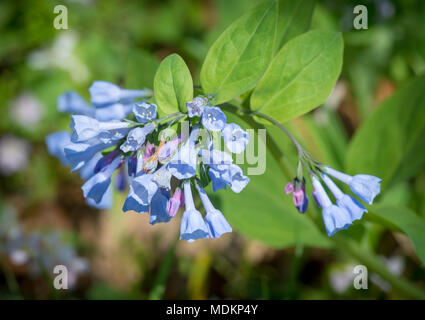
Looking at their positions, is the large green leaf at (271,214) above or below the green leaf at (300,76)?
below

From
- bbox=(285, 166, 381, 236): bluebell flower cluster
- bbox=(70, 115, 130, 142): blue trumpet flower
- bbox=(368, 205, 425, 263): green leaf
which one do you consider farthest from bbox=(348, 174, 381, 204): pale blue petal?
bbox=(70, 115, 130, 142): blue trumpet flower

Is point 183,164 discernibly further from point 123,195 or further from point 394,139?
point 123,195

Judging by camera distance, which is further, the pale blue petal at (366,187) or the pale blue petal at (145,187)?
the pale blue petal at (366,187)

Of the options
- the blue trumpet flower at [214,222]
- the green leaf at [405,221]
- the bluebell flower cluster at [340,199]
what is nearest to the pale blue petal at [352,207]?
the bluebell flower cluster at [340,199]

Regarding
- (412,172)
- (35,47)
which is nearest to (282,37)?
(412,172)

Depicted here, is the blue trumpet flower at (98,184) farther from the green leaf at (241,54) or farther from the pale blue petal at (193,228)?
the green leaf at (241,54)

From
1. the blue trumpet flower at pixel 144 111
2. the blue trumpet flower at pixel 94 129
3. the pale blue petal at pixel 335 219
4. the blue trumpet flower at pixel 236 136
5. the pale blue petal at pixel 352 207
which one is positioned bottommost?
the pale blue petal at pixel 335 219

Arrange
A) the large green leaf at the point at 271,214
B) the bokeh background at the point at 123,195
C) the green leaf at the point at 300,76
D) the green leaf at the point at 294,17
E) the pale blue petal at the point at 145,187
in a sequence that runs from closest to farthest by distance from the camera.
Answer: the pale blue petal at the point at 145,187 < the green leaf at the point at 300,76 < the green leaf at the point at 294,17 < the large green leaf at the point at 271,214 < the bokeh background at the point at 123,195

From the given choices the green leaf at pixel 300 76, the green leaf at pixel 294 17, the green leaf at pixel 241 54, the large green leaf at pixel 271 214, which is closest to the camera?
the green leaf at pixel 241 54
